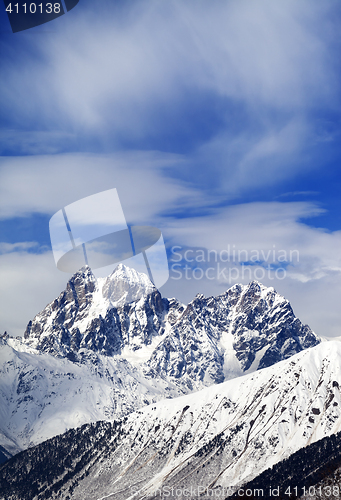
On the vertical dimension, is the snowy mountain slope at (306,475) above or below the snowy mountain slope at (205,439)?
below

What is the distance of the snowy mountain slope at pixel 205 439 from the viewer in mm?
132750

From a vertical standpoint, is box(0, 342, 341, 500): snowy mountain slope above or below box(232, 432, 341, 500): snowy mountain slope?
above

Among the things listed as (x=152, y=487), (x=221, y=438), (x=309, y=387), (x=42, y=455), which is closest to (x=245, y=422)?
(x=221, y=438)

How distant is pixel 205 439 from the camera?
151 m

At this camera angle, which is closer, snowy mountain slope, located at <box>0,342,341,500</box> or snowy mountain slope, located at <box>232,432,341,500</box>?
snowy mountain slope, located at <box>232,432,341,500</box>

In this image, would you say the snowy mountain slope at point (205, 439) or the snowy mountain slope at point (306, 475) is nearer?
the snowy mountain slope at point (306, 475)

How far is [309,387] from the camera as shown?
156 metres

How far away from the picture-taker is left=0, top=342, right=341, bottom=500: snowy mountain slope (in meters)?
133

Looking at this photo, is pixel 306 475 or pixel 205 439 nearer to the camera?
pixel 306 475

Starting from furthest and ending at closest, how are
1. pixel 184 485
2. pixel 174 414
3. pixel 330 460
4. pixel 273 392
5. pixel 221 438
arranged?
pixel 174 414
pixel 273 392
pixel 221 438
pixel 184 485
pixel 330 460

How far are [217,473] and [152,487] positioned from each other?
18771 mm

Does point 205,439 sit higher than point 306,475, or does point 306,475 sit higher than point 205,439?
point 205,439

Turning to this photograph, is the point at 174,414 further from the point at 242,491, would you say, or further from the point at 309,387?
the point at 242,491

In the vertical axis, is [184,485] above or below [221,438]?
below
